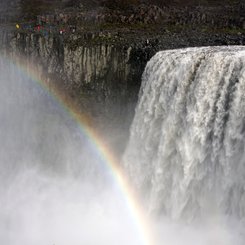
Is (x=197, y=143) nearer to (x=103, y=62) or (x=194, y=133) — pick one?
(x=194, y=133)

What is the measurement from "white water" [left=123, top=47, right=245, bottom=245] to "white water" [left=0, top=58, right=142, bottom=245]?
275 centimetres

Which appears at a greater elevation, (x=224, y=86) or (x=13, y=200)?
(x=224, y=86)

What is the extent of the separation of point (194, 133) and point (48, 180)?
13602 mm

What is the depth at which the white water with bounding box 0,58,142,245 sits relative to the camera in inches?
915

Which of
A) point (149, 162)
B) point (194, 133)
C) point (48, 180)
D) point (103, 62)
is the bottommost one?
point (48, 180)

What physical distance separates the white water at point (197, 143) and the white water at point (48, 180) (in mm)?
2754

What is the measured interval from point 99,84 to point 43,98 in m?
4.59

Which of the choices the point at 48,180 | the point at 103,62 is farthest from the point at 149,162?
the point at 103,62

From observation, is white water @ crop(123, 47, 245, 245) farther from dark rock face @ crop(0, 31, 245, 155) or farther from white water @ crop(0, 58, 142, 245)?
dark rock face @ crop(0, 31, 245, 155)

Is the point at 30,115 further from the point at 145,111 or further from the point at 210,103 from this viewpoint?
the point at 210,103

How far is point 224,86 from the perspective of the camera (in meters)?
17.6

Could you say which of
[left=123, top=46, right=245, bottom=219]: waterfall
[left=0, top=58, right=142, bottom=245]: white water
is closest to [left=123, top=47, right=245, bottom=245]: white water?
[left=123, top=46, right=245, bottom=219]: waterfall

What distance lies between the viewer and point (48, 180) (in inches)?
1159

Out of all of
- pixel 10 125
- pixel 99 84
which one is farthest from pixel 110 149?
pixel 10 125
